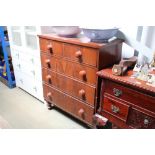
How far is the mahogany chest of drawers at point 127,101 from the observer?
1.10 metres

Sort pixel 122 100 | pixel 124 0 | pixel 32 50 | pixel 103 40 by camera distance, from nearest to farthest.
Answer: pixel 124 0
pixel 122 100
pixel 103 40
pixel 32 50

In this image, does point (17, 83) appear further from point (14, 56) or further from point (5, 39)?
point (5, 39)

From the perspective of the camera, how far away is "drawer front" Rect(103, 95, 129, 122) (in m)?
1.24

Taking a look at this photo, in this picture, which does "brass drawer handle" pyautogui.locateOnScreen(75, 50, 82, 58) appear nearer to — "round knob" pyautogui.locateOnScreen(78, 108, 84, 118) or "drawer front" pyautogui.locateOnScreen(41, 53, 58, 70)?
"drawer front" pyautogui.locateOnScreen(41, 53, 58, 70)

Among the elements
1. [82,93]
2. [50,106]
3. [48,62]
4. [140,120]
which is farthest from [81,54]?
[50,106]

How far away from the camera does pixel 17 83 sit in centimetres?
260

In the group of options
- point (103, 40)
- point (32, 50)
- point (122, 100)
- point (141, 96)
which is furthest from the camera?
point (32, 50)

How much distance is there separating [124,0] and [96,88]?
102cm

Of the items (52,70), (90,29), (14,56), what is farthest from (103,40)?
(14,56)

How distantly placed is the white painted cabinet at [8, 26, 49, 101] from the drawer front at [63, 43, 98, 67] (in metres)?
0.54

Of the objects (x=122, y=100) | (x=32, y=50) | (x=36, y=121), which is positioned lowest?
(x=36, y=121)

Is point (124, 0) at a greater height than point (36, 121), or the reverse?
point (124, 0)

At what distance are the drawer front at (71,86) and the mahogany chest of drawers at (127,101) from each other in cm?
13

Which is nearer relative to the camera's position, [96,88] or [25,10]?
[25,10]
